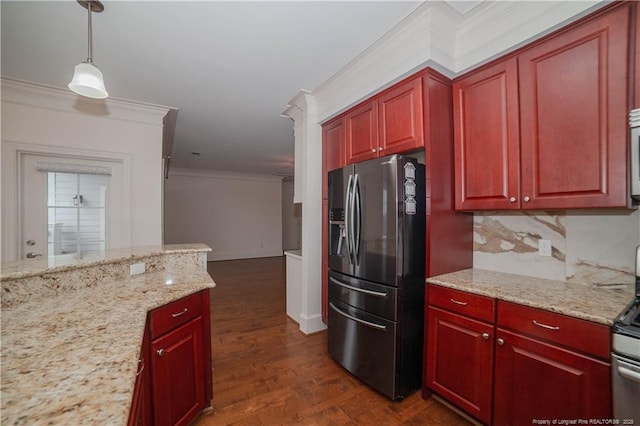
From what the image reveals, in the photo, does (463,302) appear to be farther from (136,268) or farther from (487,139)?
(136,268)

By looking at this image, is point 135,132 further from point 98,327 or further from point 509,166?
point 509,166

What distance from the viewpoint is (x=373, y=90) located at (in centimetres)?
216

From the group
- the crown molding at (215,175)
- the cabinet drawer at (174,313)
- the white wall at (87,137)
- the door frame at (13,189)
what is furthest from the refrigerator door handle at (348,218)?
the crown molding at (215,175)

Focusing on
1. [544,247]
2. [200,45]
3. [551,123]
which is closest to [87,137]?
[200,45]

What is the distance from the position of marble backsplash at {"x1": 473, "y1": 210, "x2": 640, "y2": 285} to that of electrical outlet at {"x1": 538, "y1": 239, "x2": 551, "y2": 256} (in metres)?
0.02

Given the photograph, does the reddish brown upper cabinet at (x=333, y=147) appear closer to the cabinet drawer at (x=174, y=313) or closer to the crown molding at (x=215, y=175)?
the cabinet drawer at (x=174, y=313)

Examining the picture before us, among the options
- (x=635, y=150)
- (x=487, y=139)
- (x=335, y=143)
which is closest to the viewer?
(x=635, y=150)

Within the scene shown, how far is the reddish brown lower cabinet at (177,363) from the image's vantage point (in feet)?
4.26

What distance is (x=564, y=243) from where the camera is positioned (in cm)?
175

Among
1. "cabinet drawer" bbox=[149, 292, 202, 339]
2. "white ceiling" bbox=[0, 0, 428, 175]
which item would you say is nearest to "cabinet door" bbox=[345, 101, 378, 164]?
"white ceiling" bbox=[0, 0, 428, 175]

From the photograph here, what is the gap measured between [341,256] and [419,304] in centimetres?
68

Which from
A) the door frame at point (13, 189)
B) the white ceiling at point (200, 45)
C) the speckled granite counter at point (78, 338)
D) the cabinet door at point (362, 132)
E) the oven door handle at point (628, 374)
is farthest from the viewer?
the door frame at point (13, 189)

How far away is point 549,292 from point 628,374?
1.62ft

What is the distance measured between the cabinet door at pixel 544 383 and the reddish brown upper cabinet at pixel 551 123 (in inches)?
29.8
